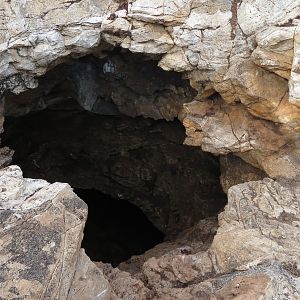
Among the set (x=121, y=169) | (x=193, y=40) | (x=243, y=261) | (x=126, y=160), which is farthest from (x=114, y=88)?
(x=243, y=261)

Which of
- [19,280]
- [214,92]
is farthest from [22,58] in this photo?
[19,280]

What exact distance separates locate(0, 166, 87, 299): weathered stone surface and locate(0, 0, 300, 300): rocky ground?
0.4 inches

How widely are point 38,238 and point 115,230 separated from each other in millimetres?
7457

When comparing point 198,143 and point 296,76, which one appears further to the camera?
point 198,143

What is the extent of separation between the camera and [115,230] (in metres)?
11.8

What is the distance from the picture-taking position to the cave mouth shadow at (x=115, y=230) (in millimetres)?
10891

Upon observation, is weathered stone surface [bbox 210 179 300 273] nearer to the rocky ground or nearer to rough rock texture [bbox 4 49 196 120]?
the rocky ground

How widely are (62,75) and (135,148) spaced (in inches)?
122

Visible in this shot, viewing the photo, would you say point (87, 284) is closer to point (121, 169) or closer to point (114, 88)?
point (114, 88)

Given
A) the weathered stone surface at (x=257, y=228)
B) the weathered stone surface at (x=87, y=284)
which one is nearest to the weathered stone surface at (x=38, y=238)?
the weathered stone surface at (x=87, y=284)

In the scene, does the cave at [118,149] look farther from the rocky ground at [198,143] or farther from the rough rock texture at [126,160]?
the rocky ground at [198,143]

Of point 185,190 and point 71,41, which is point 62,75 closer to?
point 71,41

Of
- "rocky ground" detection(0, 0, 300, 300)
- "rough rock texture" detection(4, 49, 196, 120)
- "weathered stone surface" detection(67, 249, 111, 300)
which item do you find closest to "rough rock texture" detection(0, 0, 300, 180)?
"rocky ground" detection(0, 0, 300, 300)

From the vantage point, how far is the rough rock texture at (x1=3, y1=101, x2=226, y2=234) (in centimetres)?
991
